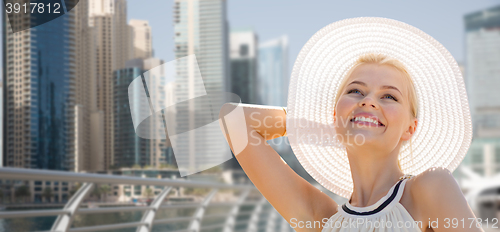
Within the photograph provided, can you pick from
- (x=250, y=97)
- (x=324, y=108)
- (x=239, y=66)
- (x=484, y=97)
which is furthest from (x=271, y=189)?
(x=484, y=97)

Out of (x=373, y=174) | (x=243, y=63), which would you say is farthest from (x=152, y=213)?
(x=243, y=63)

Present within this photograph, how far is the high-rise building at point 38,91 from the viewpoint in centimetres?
3409

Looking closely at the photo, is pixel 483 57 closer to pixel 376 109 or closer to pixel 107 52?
pixel 107 52

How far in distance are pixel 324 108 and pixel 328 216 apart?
29 centimetres

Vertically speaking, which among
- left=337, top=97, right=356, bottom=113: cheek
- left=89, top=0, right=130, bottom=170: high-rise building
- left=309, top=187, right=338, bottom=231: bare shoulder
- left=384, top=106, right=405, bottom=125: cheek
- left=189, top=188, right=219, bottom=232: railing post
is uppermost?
left=89, top=0, right=130, bottom=170: high-rise building

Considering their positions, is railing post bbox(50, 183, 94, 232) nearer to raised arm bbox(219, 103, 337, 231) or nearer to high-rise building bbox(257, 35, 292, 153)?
raised arm bbox(219, 103, 337, 231)

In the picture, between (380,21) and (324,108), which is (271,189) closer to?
(324,108)

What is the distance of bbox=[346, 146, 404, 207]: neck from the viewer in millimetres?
847

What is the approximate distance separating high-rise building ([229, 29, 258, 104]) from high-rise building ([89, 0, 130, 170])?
3119 cm

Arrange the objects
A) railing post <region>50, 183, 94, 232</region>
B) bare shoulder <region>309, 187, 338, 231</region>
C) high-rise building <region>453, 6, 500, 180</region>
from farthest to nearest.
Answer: high-rise building <region>453, 6, 500, 180</region> < railing post <region>50, 183, 94, 232</region> < bare shoulder <region>309, 187, 338, 231</region>

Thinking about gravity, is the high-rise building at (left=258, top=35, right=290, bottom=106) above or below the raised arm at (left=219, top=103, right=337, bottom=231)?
above

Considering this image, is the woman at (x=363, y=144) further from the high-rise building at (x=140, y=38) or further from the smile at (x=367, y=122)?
the high-rise building at (x=140, y=38)

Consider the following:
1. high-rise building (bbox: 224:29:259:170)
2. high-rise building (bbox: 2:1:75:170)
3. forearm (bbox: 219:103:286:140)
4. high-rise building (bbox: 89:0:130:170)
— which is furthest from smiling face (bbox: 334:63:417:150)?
high-rise building (bbox: 224:29:259:170)

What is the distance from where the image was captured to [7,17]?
34.7 meters
